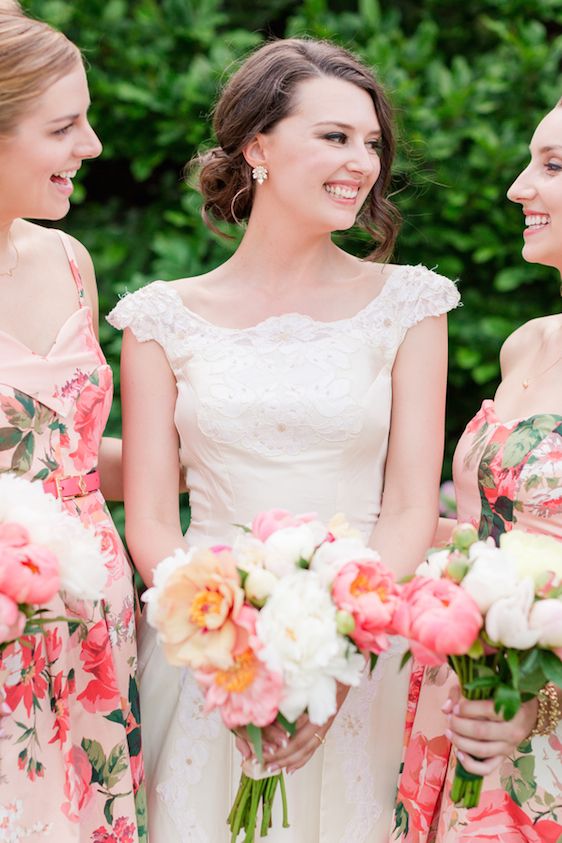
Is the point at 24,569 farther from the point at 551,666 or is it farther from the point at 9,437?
the point at 551,666

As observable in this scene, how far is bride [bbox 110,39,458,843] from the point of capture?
3455 millimetres

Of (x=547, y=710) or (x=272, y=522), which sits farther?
(x=547, y=710)

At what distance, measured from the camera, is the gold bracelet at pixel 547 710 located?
290cm

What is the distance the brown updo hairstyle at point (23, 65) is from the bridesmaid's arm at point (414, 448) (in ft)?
3.80

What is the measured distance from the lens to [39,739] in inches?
123

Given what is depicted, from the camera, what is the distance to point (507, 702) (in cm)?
264

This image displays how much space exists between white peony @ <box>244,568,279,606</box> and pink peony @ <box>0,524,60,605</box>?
38 centimetres

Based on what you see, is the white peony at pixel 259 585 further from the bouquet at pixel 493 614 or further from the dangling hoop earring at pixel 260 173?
the dangling hoop earring at pixel 260 173

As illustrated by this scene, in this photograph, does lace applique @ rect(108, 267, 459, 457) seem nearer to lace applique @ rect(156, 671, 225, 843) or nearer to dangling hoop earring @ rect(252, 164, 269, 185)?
dangling hoop earring @ rect(252, 164, 269, 185)

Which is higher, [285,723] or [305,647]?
[305,647]

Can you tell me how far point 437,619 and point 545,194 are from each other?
57.1 inches

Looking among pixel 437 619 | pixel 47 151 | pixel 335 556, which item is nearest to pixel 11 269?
pixel 47 151

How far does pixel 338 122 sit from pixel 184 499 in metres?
2.30

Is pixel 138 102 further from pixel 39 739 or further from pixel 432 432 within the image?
pixel 39 739
